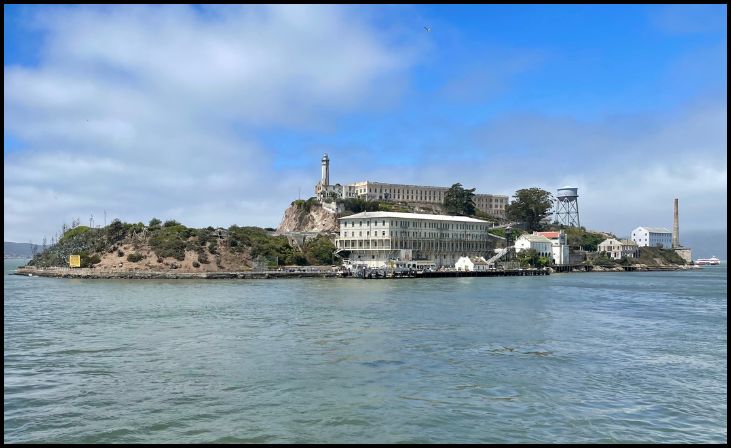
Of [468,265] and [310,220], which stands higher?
[310,220]

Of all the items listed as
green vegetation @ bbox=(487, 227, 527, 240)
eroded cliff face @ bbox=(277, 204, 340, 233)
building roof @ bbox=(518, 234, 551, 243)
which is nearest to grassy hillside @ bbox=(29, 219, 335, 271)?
eroded cliff face @ bbox=(277, 204, 340, 233)

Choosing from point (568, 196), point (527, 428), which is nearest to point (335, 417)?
point (527, 428)

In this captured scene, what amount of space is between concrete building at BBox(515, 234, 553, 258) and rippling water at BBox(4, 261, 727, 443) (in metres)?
68.2

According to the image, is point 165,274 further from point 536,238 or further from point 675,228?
point 675,228

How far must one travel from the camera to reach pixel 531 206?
12850cm

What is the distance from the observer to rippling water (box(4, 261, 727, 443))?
13.7m

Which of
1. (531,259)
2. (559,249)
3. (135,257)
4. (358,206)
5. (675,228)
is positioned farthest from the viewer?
(675,228)

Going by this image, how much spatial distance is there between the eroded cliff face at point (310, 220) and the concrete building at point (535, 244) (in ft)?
110

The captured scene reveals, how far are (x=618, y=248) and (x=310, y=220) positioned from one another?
219 ft

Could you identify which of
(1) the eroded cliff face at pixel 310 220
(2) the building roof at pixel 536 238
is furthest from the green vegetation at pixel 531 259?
(1) the eroded cliff face at pixel 310 220

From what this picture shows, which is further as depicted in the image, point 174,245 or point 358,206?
point 358,206

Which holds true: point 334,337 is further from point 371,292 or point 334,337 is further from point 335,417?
point 371,292

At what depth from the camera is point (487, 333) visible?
90.5 ft

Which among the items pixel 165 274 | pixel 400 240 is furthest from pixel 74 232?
pixel 400 240
